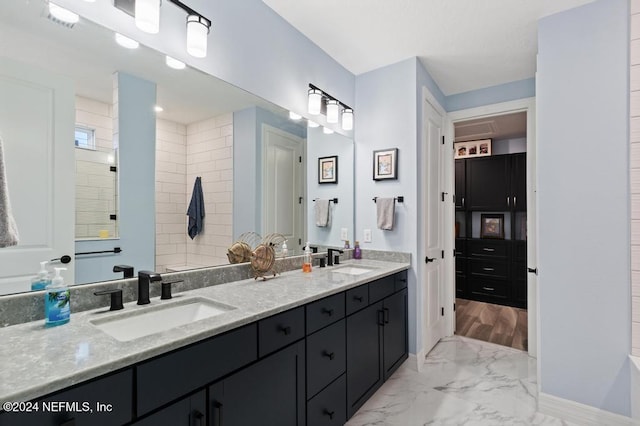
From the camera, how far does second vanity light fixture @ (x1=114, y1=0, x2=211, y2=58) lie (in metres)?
1.30

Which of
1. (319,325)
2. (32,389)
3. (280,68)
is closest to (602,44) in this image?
(280,68)

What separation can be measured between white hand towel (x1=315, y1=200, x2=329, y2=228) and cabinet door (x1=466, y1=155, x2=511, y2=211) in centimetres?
299

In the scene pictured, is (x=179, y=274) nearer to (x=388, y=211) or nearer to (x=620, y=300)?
(x=388, y=211)

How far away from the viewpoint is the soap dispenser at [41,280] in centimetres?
113

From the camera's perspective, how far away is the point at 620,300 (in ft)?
5.93

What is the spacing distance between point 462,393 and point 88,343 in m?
2.35

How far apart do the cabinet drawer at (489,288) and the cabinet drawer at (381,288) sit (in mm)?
2843

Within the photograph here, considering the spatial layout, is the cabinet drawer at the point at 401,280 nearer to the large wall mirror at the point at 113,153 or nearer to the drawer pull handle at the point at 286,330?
the large wall mirror at the point at 113,153

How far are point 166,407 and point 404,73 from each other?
2.75 meters

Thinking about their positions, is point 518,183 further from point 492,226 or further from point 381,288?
point 381,288

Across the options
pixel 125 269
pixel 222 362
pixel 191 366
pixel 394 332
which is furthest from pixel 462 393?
pixel 125 269

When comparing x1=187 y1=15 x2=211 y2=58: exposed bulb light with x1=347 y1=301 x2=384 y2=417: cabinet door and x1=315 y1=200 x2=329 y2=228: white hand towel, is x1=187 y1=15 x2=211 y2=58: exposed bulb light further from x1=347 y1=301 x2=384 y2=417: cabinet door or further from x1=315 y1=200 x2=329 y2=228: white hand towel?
x1=347 y1=301 x2=384 y2=417: cabinet door

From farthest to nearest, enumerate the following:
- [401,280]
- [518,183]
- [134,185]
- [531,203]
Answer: [518,183] < [531,203] < [401,280] < [134,185]

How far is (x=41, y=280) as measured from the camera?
1140mm
